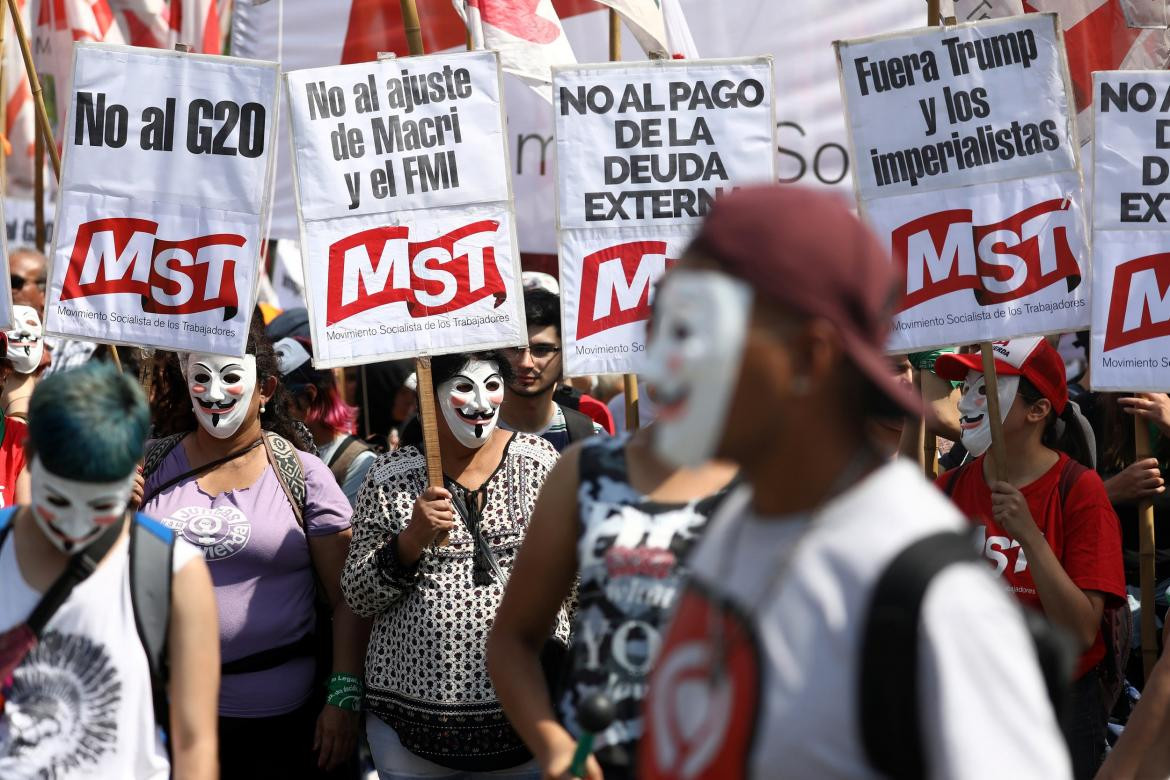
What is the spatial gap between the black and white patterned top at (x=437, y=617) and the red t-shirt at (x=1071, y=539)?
126 centimetres

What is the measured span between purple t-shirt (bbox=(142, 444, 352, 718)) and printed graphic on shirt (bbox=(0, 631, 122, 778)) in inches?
64.5

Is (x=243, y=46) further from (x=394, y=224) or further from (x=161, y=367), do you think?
(x=394, y=224)

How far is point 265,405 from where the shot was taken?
15.5ft

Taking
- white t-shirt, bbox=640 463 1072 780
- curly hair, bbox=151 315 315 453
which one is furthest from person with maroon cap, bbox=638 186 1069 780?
curly hair, bbox=151 315 315 453

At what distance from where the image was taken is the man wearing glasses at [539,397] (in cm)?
514

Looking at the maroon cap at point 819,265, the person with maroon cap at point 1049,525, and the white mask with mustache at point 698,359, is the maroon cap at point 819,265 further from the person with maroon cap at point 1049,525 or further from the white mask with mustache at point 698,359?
the person with maroon cap at point 1049,525

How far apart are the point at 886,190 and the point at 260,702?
246 cm

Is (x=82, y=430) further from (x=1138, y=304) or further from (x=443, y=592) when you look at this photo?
(x=1138, y=304)

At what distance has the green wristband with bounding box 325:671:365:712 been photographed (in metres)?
4.18

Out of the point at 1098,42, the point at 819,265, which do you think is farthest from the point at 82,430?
the point at 1098,42

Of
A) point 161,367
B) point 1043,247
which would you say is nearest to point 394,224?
point 161,367

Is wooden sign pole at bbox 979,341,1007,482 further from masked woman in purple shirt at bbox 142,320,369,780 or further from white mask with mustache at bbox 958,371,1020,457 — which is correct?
masked woman in purple shirt at bbox 142,320,369,780

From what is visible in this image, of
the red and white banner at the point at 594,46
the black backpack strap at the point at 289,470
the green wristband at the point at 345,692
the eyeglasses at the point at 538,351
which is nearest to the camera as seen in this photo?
the green wristband at the point at 345,692

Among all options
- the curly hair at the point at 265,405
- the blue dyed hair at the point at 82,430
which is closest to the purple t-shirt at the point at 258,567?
the curly hair at the point at 265,405
